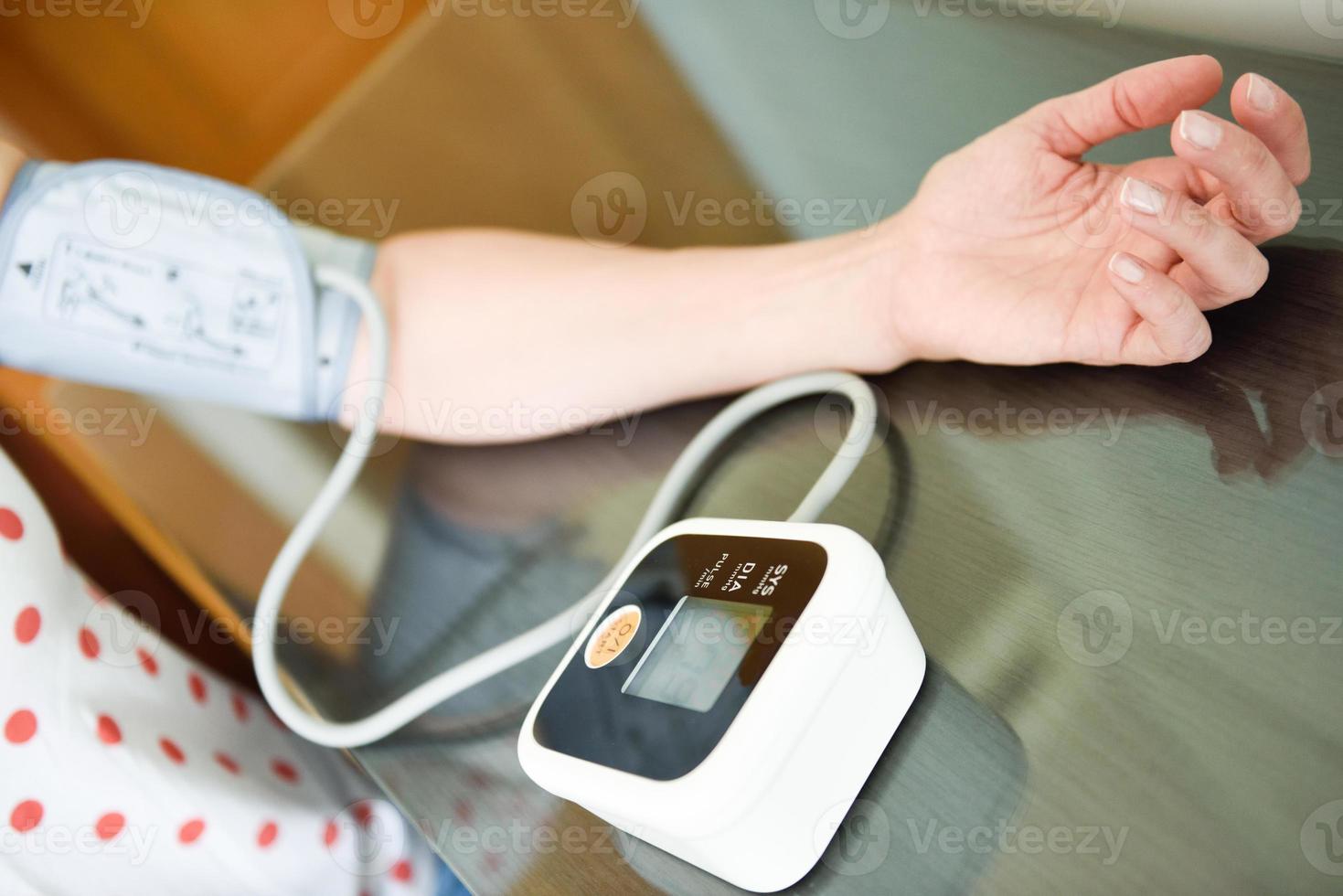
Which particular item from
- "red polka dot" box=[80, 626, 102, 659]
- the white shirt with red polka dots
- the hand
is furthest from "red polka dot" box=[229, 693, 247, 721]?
the hand

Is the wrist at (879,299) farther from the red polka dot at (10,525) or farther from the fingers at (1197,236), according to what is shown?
the red polka dot at (10,525)

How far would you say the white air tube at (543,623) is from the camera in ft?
1.40

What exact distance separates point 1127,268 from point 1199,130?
50 millimetres

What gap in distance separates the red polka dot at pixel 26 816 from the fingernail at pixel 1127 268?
612 millimetres

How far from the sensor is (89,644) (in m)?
0.58

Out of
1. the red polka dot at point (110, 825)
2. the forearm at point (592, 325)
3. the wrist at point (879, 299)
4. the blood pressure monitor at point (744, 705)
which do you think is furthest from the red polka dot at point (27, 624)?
the wrist at point (879, 299)

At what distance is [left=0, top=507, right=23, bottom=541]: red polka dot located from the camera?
54cm

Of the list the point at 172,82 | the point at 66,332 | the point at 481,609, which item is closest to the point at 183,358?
the point at 66,332

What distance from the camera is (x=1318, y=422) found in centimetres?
34

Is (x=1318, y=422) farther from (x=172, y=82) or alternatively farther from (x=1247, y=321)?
(x=172, y=82)

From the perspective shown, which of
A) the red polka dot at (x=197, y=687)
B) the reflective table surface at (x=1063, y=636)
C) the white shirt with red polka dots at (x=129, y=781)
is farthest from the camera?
the red polka dot at (x=197, y=687)

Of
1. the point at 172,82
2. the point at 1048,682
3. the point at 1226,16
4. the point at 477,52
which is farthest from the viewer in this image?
the point at 172,82

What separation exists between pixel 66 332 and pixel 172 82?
88 centimetres

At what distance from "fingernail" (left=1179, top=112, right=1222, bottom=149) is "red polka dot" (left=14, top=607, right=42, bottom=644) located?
616 millimetres
